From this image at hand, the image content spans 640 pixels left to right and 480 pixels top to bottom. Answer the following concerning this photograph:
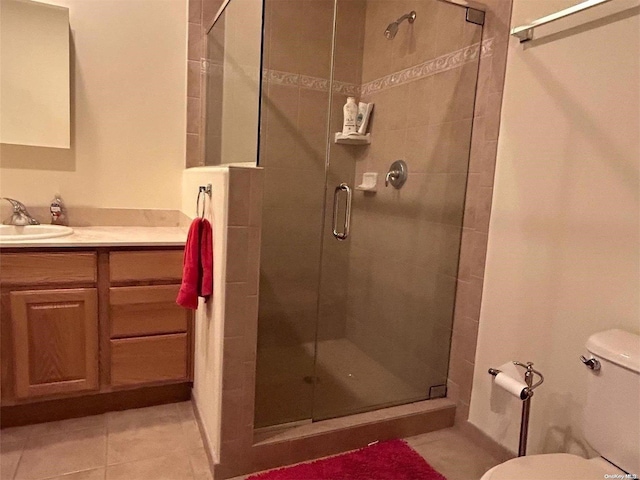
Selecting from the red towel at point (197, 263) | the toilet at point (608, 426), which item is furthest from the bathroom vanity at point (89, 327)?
the toilet at point (608, 426)

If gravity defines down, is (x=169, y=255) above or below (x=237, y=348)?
above

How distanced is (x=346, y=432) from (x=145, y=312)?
1.06 meters

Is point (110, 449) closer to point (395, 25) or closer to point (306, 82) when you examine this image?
point (306, 82)

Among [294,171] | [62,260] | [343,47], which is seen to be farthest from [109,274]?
[343,47]

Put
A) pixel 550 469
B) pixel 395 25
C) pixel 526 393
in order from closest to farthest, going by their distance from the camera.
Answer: pixel 550 469, pixel 526 393, pixel 395 25

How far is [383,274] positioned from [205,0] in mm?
1853

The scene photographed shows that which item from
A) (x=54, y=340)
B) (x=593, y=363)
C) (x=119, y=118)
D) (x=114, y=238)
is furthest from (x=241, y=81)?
(x=593, y=363)

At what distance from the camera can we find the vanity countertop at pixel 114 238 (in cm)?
177

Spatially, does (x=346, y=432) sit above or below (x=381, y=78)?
below

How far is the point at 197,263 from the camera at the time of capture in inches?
65.3

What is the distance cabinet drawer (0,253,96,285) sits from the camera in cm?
173

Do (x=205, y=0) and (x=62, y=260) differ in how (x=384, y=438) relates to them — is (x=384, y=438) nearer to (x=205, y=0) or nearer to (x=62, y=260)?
(x=62, y=260)

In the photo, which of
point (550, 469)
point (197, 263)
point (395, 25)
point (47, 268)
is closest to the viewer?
point (550, 469)

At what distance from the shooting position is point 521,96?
1.70 metres
